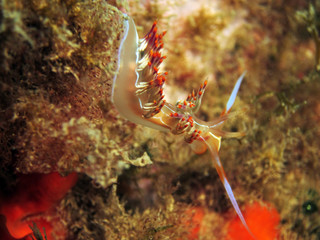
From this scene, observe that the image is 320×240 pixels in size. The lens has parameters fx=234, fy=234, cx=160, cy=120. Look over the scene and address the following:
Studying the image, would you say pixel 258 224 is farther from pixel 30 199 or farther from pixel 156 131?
pixel 30 199

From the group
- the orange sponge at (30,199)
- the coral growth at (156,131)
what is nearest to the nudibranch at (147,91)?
the coral growth at (156,131)

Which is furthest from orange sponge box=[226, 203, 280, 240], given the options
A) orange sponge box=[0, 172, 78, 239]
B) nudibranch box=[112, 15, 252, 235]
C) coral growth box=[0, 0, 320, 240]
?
orange sponge box=[0, 172, 78, 239]

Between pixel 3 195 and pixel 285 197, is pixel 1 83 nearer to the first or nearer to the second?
pixel 3 195

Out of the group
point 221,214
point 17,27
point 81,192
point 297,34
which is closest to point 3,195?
point 81,192

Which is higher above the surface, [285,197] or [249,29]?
[249,29]

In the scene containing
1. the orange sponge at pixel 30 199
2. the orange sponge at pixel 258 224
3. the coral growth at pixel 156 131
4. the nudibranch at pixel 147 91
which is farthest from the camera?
the orange sponge at pixel 258 224

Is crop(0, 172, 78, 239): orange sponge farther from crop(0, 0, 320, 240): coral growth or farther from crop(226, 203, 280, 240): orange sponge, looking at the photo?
crop(226, 203, 280, 240): orange sponge

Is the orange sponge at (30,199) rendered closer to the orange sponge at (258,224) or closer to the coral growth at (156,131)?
the coral growth at (156,131)
